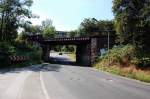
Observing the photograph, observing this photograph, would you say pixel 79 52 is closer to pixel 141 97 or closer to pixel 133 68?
pixel 133 68

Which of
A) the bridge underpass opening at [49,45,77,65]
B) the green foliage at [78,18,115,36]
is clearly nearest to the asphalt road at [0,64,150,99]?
the bridge underpass opening at [49,45,77,65]

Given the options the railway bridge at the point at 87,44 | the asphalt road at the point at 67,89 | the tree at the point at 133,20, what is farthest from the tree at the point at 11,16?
the asphalt road at the point at 67,89

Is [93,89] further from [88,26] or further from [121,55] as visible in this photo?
[88,26]

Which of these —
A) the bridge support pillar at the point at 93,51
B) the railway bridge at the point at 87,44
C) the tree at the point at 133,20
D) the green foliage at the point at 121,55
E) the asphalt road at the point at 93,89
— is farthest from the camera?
the railway bridge at the point at 87,44

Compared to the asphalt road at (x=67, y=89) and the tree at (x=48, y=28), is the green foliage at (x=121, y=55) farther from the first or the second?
the tree at (x=48, y=28)

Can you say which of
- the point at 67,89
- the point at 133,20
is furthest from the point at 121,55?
the point at 67,89

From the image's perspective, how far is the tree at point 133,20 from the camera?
44.5 m

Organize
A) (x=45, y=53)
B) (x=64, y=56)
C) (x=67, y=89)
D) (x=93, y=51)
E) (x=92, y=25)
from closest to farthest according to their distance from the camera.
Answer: (x=67, y=89)
(x=93, y=51)
(x=45, y=53)
(x=92, y=25)
(x=64, y=56)

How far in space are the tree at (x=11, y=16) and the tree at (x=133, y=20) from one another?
35247 mm

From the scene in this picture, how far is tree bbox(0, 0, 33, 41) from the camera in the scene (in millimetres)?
78625

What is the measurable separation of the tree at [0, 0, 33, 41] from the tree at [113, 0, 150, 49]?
116 feet

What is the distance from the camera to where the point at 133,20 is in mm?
45969

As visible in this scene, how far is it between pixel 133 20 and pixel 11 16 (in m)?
41.0

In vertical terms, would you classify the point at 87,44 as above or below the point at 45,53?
above
